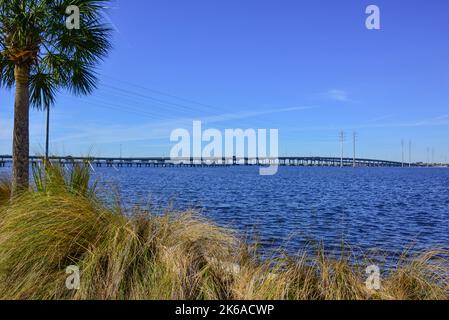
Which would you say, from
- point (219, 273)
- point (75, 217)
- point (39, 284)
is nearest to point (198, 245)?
point (219, 273)

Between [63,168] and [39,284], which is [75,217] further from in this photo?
[63,168]

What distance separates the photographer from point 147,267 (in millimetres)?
4730

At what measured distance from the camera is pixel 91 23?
9.75m

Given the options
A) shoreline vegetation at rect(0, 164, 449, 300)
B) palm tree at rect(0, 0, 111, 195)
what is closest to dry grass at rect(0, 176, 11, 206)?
palm tree at rect(0, 0, 111, 195)

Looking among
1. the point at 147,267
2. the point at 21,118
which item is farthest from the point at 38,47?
the point at 147,267

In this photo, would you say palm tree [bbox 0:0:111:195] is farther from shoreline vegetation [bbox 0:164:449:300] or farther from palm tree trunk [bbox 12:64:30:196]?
shoreline vegetation [bbox 0:164:449:300]

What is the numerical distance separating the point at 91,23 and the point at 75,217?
6.18m

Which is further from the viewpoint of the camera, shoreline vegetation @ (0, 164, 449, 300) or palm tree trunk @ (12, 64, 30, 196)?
palm tree trunk @ (12, 64, 30, 196)

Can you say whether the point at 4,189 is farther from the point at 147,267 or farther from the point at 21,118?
the point at 147,267

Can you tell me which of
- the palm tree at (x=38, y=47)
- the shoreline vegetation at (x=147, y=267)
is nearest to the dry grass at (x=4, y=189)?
the palm tree at (x=38, y=47)

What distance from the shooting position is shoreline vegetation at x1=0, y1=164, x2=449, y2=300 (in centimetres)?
441

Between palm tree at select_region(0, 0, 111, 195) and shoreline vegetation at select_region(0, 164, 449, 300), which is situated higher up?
palm tree at select_region(0, 0, 111, 195)

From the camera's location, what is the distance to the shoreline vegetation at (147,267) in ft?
14.5
